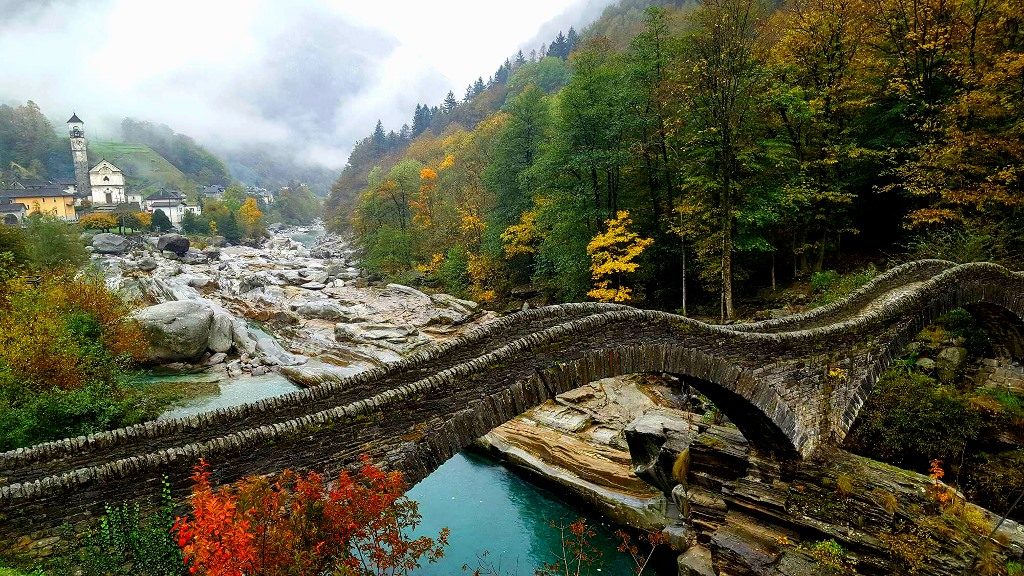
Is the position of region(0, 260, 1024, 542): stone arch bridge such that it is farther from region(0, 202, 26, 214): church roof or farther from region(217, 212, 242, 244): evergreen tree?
region(0, 202, 26, 214): church roof

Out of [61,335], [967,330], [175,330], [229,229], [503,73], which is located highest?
[503,73]

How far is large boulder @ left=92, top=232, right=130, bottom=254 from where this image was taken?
53.1 meters

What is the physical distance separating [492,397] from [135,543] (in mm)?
4421

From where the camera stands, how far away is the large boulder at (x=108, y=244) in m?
53.1

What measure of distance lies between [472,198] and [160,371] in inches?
879

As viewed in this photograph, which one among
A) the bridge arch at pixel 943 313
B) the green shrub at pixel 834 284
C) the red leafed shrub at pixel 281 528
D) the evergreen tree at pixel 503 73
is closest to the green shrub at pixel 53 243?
the red leafed shrub at pixel 281 528

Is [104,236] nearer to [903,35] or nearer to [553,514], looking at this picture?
[553,514]

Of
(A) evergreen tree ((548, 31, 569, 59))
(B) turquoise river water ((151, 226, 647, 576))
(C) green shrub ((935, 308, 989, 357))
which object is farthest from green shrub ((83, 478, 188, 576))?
(A) evergreen tree ((548, 31, 569, 59))

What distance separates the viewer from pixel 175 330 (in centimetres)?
2292

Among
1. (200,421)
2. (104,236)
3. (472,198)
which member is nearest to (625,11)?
(472,198)

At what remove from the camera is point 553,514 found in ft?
42.7

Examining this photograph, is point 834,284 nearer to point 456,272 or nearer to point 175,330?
point 456,272

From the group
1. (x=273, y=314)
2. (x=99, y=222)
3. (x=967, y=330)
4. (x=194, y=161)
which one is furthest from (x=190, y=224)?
(x=194, y=161)

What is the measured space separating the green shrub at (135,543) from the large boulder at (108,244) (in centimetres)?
6396
